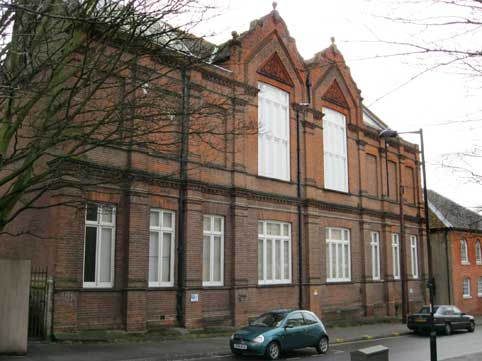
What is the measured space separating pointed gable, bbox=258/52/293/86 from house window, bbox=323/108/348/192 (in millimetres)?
3713

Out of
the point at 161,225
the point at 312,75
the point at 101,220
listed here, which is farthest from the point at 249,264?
the point at 312,75

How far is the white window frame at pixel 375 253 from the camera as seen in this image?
31.2 m

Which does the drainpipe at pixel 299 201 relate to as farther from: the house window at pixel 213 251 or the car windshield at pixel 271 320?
the car windshield at pixel 271 320

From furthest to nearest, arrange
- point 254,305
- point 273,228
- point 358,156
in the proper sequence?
1. point 358,156
2. point 273,228
3. point 254,305

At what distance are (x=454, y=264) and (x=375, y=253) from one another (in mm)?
9816

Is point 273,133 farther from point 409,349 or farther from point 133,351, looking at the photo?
point 133,351

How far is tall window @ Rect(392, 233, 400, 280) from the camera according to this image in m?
33.1

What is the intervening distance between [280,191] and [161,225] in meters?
7.01

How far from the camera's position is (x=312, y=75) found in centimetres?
2805

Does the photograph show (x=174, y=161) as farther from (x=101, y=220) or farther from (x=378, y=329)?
(x=378, y=329)

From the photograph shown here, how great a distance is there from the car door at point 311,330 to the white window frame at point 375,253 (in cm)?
1431

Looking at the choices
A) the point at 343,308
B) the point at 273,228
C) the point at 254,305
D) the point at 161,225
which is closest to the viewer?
the point at 161,225

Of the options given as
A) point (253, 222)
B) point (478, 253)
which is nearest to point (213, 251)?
point (253, 222)

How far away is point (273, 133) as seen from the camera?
1005 inches
